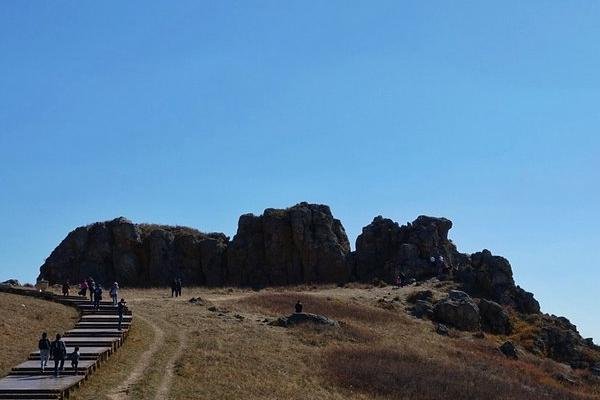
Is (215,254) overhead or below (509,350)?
overhead

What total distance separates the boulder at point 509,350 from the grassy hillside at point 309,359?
744 mm

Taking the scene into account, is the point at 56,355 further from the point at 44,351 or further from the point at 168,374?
the point at 168,374

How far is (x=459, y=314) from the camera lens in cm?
6297

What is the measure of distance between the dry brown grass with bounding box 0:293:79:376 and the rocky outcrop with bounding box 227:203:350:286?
3054cm

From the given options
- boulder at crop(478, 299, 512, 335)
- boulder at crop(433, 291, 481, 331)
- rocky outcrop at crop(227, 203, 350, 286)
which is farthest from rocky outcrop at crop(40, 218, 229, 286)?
boulder at crop(478, 299, 512, 335)

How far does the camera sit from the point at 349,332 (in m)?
50.7

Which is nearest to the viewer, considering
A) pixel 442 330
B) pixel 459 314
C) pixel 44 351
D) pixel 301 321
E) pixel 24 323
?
pixel 44 351

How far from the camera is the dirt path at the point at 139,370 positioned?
93.2ft

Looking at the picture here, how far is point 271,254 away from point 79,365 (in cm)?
5111

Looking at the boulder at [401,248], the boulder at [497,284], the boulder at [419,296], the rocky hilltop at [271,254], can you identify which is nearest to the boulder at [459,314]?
the boulder at [419,296]

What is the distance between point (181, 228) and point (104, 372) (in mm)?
56385

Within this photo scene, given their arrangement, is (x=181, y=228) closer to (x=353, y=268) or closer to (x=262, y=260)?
(x=262, y=260)

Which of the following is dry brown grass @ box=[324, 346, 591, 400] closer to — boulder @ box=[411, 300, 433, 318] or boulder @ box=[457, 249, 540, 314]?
boulder @ box=[411, 300, 433, 318]

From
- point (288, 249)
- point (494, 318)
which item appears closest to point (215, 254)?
point (288, 249)
